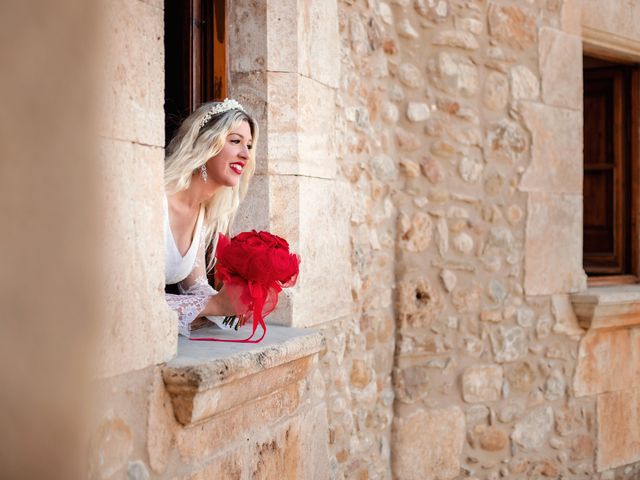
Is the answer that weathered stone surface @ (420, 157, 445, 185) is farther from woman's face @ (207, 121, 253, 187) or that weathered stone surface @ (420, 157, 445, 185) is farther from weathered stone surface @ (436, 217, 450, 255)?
woman's face @ (207, 121, 253, 187)

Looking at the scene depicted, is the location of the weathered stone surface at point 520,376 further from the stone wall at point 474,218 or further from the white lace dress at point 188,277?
the white lace dress at point 188,277

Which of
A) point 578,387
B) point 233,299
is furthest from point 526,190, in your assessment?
point 233,299

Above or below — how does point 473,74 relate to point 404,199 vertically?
above

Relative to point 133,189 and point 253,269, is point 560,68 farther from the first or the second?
point 133,189

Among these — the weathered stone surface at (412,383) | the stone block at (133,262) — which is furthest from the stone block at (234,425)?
the weathered stone surface at (412,383)

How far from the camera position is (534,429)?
4.30 metres

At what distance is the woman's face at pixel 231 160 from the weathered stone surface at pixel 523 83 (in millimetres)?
2024

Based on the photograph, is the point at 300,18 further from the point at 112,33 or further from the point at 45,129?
the point at 45,129

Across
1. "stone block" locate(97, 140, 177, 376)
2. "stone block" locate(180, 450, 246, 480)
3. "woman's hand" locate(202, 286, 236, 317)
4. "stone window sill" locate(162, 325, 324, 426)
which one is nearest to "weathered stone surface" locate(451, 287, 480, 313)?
"stone window sill" locate(162, 325, 324, 426)

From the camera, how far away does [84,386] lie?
1.04m

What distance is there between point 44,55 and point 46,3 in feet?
0.25

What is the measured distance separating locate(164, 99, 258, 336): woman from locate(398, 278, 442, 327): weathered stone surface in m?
1.27

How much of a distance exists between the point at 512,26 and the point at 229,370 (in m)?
2.90

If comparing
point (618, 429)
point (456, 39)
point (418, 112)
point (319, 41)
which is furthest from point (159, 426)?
point (618, 429)
